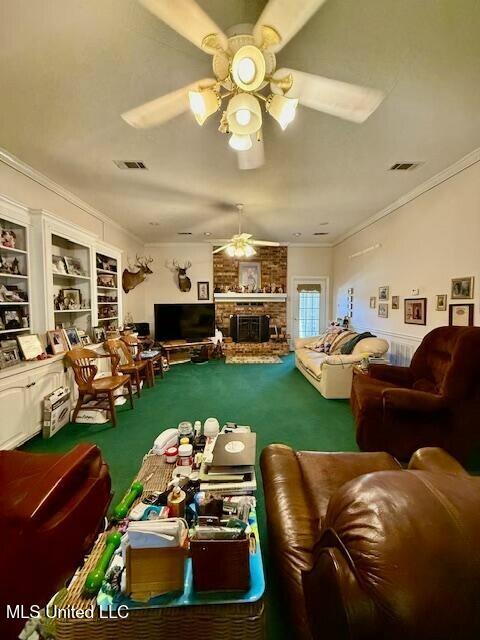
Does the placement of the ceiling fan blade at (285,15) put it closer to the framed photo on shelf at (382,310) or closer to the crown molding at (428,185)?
the crown molding at (428,185)

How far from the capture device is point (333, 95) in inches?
57.8

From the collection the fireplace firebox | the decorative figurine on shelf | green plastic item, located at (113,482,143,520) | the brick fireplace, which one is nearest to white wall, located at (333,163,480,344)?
the brick fireplace

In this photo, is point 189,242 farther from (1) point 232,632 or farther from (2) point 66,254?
(1) point 232,632

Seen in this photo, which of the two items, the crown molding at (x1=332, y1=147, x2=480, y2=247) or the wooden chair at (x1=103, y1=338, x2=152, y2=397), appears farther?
the wooden chair at (x1=103, y1=338, x2=152, y2=397)

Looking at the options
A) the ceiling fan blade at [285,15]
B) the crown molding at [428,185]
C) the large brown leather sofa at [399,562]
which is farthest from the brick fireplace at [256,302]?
the large brown leather sofa at [399,562]

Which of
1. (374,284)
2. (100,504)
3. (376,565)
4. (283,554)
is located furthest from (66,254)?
(374,284)

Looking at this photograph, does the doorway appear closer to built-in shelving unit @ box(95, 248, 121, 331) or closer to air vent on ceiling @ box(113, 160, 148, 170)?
built-in shelving unit @ box(95, 248, 121, 331)

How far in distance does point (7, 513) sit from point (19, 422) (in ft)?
5.75

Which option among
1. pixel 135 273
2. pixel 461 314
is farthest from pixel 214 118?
pixel 135 273

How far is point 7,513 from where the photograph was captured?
112 centimetres

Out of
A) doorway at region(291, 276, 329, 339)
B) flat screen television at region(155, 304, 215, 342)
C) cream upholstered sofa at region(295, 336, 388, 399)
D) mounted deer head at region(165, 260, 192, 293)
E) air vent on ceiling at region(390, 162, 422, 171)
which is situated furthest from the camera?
doorway at region(291, 276, 329, 339)

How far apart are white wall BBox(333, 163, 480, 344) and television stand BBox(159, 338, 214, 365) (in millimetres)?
3316

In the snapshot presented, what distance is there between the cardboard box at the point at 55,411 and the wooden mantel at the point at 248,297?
418cm

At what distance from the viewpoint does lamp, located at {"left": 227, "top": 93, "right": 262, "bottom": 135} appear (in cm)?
138
